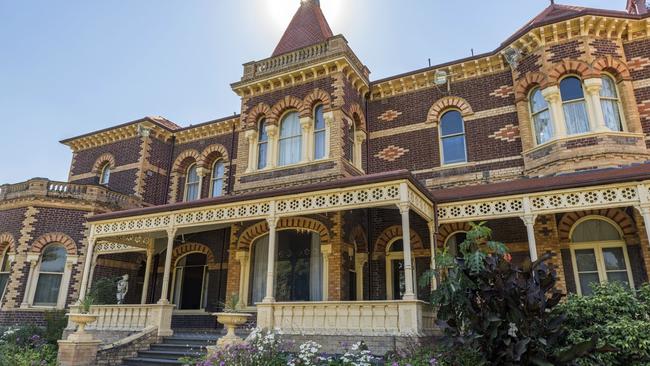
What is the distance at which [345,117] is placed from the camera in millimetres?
14711

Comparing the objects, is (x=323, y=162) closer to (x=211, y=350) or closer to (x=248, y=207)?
(x=248, y=207)

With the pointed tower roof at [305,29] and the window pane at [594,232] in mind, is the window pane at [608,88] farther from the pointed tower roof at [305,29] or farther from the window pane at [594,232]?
the pointed tower roof at [305,29]

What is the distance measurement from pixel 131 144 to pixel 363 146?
10.9 meters

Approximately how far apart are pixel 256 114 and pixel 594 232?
11.0m

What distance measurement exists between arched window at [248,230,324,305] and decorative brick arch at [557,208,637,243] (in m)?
6.58

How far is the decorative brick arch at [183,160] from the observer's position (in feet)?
65.3

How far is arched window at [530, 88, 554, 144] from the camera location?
13289 mm

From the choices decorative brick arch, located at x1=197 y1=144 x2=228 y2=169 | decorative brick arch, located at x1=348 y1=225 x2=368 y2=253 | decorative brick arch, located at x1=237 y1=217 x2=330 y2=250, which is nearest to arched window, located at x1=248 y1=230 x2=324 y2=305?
decorative brick arch, located at x1=237 y1=217 x2=330 y2=250

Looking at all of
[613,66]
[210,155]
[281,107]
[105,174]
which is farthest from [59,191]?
[613,66]

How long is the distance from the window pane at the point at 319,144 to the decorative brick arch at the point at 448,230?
14.6ft

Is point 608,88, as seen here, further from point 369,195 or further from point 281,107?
point 281,107

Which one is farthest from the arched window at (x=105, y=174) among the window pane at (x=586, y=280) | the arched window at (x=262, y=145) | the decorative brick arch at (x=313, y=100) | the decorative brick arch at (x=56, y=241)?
the window pane at (x=586, y=280)

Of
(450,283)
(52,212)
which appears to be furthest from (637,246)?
(52,212)

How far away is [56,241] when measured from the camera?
16781 mm
